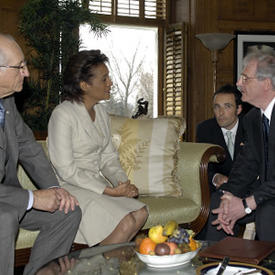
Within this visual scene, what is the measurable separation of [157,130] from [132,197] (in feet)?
1.82

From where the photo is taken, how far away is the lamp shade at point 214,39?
5938mm

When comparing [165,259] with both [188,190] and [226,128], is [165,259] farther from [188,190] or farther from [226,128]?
[226,128]

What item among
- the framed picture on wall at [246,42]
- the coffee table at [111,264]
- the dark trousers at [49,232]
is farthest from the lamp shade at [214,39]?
the coffee table at [111,264]

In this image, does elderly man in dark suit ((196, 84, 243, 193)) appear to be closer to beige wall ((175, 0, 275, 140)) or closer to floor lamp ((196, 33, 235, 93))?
floor lamp ((196, 33, 235, 93))

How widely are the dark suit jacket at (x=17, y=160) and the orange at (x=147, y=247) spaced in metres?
0.72

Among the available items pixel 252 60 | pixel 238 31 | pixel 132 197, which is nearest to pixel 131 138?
pixel 132 197

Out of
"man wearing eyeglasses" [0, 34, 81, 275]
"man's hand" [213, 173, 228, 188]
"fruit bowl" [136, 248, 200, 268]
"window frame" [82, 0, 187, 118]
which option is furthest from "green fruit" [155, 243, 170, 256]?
"window frame" [82, 0, 187, 118]

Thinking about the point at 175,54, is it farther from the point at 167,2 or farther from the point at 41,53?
the point at 41,53

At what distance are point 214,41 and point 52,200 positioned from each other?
408 centimetres

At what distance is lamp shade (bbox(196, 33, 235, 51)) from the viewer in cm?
594

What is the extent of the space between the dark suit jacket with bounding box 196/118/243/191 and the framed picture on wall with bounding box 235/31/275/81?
308 cm

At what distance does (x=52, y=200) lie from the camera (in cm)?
238

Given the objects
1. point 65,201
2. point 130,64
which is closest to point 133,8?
point 130,64

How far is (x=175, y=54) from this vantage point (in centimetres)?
654
